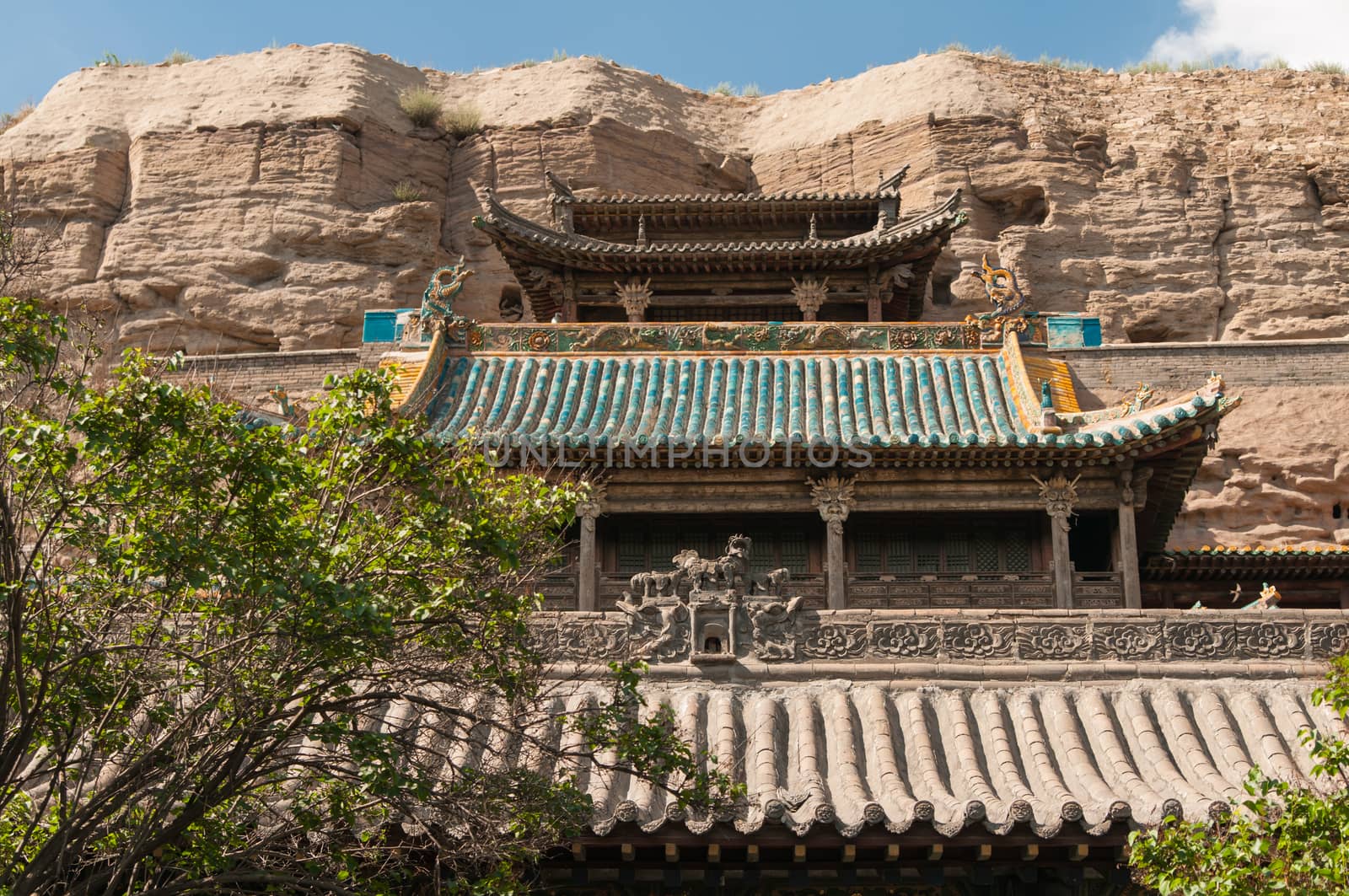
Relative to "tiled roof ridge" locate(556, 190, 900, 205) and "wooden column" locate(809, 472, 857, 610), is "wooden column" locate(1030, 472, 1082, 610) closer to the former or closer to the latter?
"wooden column" locate(809, 472, 857, 610)

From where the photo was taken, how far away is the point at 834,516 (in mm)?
16734

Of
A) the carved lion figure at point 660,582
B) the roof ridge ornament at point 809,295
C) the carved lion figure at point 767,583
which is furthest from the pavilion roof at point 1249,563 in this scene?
the carved lion figure at point 660,582

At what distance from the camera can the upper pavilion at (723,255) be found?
78.0 feet

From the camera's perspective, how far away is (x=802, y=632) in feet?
40.1

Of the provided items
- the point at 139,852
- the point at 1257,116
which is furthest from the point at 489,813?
the point at 1257,116

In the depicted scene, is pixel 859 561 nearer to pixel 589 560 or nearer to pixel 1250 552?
pixel 589 560

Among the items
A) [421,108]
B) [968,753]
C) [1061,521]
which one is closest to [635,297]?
[1061,521]

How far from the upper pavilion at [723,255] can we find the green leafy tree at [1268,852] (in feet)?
54.2

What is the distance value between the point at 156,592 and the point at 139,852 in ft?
4.73

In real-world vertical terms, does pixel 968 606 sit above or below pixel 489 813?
above

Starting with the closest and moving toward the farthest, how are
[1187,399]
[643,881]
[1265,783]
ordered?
[1265,783]
[643,881]
[1187,399]

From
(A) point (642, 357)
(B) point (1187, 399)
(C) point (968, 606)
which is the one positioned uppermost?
(A) point (642, 357)

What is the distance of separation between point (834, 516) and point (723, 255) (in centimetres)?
805

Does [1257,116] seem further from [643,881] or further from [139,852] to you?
[139,852]
